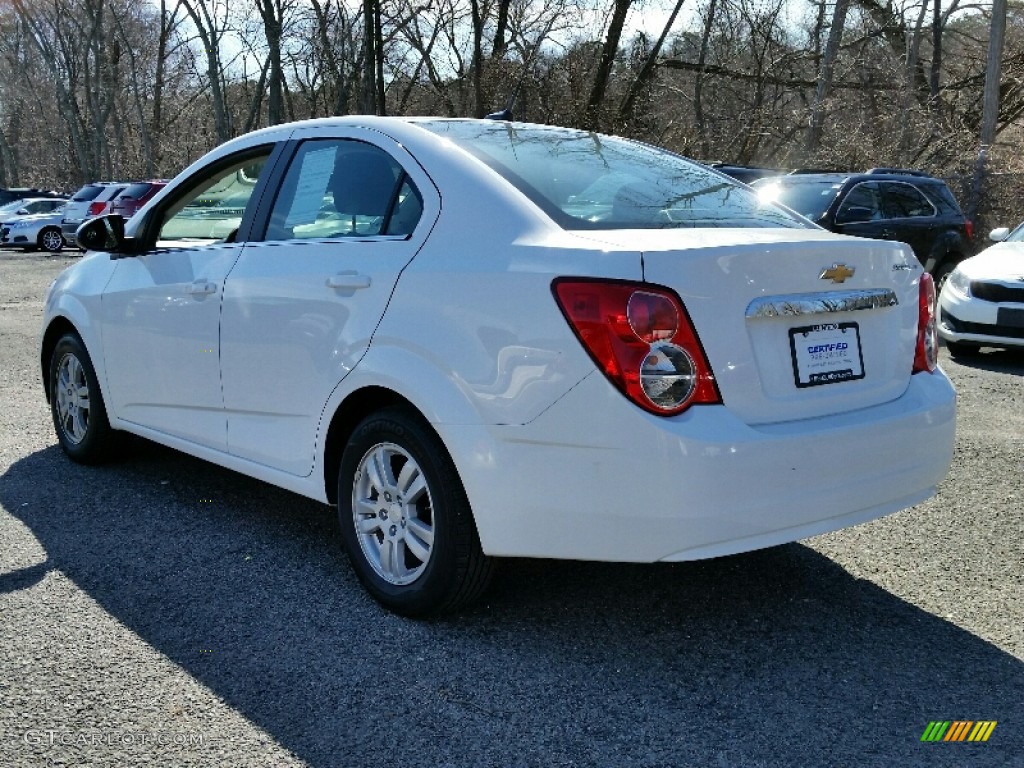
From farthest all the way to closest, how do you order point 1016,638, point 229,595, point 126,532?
point 126,532 < point 229,595 < point 1016,638

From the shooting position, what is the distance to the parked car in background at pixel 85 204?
2602 cm

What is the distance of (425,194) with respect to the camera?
3.53 meters

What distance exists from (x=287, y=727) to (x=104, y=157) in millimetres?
53921

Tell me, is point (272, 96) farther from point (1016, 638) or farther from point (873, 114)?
point (1016, 638)

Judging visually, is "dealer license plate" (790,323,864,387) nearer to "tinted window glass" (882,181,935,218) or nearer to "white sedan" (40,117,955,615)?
"white sedan" (40,117,955,615)

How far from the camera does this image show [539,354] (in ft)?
9.78

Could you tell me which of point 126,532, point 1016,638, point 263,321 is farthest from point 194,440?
point 1016,638

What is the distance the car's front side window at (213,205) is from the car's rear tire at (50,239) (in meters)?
25.8

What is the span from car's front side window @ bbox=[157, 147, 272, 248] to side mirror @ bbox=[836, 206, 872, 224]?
24.4 ft

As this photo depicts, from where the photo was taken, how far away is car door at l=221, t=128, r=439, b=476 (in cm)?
355

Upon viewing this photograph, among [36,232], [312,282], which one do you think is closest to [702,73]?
[36,232]

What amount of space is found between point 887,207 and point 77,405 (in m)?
9.70

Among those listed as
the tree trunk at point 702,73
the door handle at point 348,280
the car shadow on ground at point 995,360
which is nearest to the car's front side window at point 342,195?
the door handle at point 348,280

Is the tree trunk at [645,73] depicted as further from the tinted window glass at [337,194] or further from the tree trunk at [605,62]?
the tinted window glass at [337,194]
